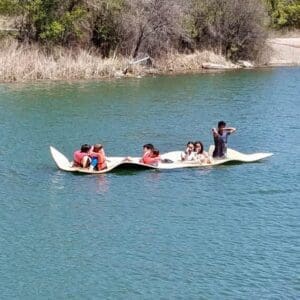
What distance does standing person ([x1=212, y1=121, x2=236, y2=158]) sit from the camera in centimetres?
2286

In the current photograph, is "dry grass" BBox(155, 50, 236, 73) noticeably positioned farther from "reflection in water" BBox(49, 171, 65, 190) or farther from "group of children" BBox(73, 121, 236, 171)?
"reflection in water" BBox(49, 171, 65, 190)

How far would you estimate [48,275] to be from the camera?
47.6 feet

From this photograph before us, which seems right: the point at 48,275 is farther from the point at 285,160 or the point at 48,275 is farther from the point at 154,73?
the point at 154,73

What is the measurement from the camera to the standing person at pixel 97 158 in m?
21.5

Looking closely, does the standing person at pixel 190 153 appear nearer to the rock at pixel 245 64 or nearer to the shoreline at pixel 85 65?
the shoreline at pixel 85 65

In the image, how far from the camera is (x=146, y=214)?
60.4ft

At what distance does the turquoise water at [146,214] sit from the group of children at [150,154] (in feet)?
1.43

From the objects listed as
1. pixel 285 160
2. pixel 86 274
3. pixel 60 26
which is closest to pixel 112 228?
pixel 86 274

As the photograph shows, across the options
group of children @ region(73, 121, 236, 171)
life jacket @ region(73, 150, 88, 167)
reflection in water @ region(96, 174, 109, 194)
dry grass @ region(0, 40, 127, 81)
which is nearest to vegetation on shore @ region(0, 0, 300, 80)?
dry grass @ region(0, 40, 127, 81)

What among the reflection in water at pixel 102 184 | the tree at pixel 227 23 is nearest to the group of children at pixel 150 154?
the reflection in water at pixel 102 184

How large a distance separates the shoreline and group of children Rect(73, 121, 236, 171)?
20.9 metres

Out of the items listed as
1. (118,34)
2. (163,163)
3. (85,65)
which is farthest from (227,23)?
(163,163)

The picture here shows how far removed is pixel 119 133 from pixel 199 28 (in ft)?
87.7

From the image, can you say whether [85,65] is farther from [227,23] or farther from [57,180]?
[57,180]
